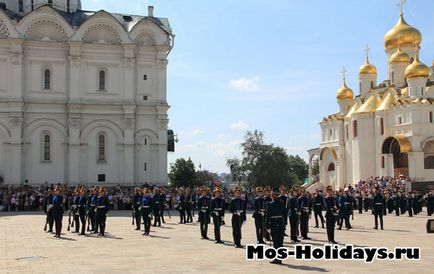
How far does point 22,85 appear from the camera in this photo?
1641 inches

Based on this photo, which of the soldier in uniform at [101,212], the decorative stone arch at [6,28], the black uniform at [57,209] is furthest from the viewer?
the decorative stone arch at [6,28]

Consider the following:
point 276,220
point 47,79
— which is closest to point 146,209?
point 276,220

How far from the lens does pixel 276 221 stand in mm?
14164

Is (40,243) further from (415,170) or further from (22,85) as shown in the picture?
(415,170)

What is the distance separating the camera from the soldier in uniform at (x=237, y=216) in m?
16.6

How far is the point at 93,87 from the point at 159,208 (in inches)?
839

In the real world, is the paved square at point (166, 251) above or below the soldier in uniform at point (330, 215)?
below

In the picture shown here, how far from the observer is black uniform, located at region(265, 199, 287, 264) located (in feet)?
46.1

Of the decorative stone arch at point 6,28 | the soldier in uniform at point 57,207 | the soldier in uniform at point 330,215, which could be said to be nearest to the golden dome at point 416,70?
the decorative stone arch at point 6,28

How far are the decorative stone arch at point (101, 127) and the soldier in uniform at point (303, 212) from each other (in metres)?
24.7

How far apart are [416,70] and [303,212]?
34.9m

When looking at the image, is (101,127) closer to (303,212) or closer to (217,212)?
(303,212)

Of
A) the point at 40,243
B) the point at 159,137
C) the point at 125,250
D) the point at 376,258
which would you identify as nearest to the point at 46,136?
the point at 159,137

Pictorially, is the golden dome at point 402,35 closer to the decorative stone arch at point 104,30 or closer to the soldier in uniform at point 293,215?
the decorative stone arch at point 104,30
